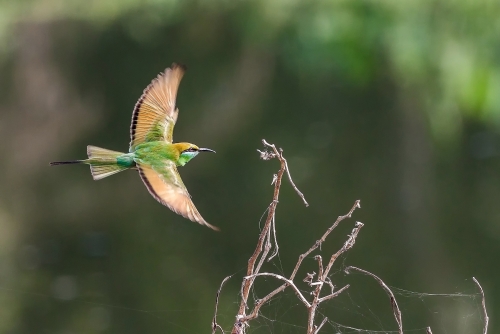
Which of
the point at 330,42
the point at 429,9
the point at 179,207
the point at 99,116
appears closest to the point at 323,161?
the point at 330,42

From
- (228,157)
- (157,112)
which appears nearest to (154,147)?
(157,112)

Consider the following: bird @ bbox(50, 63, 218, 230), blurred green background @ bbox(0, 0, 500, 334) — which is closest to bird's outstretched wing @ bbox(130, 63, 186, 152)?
bird @ bbox(50, 63, 218, 230)

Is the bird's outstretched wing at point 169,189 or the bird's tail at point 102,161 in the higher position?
the bird's outstretched wing at point 169,189

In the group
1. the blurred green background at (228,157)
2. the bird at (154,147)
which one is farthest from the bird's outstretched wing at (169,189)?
the blurred green background at (228,157)

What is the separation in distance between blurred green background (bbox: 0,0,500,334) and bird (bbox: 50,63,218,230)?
1121 millimetres

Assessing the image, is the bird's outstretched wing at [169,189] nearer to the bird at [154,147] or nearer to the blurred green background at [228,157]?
the bird at [154,147]

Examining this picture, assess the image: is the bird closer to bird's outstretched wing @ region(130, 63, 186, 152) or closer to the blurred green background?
bird's outstretched wing @ region(130, 63, 186, 152)

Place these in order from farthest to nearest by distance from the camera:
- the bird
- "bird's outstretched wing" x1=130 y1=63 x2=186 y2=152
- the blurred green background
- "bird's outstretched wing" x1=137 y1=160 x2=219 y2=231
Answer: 1. the blurred green background
2. "bird's outstretched wing" x1=130 y1=63 x2=186 y2=152
3. the bird
4. "bird's outstretched wing" x1=137 y1=160 x2=219 y2=231

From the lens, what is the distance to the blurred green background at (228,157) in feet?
6.38

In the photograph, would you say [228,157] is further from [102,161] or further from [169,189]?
[169,189]

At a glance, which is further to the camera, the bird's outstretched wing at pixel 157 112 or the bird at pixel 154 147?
the bird's outstretched wing at pixel 157 112

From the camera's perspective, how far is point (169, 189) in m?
0.62

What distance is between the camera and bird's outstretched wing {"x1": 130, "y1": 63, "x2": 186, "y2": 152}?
2.64 feet

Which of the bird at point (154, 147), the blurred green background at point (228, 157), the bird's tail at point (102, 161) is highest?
the bird at point (154, 147)
